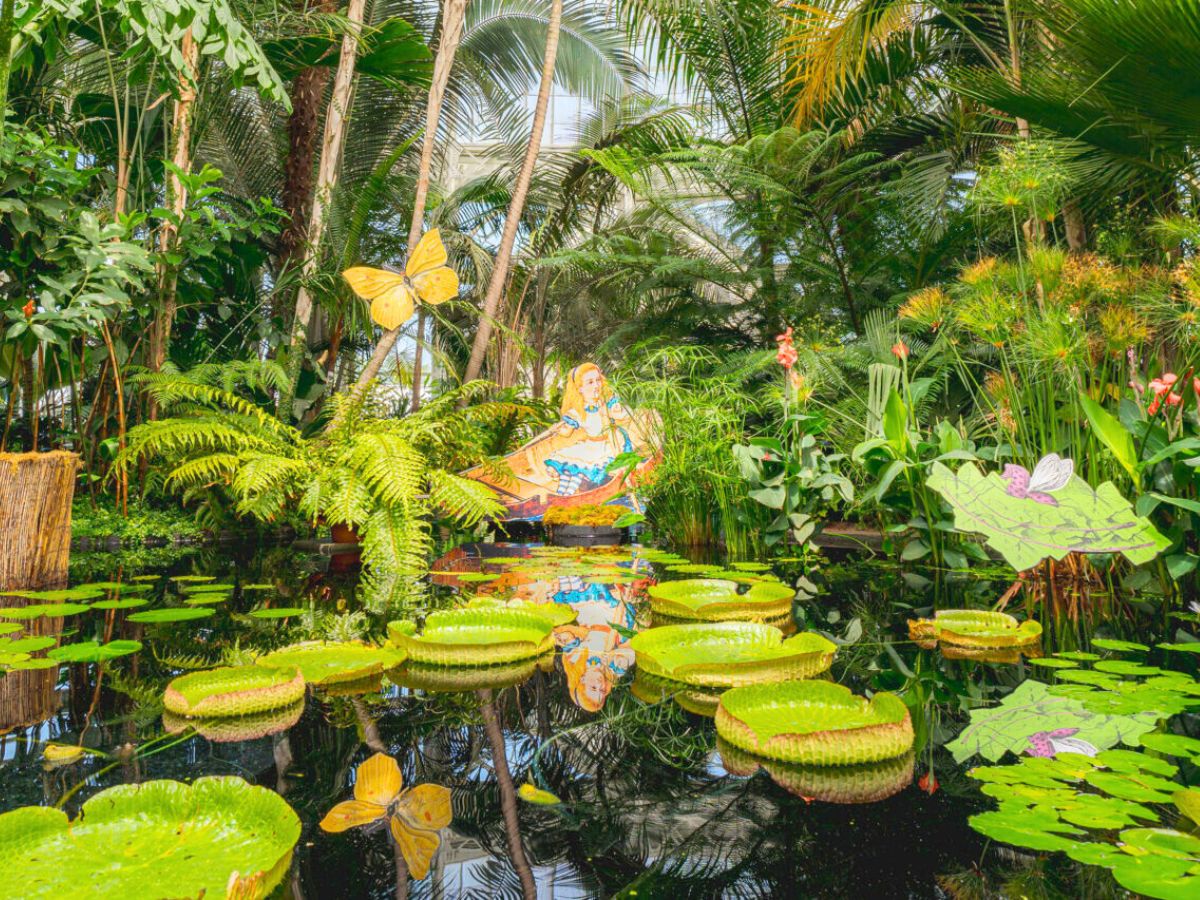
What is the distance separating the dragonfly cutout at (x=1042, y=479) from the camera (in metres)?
1.85

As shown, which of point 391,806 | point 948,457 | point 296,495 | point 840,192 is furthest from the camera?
point 840,192

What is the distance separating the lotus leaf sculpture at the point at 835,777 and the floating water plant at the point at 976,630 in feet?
2.26

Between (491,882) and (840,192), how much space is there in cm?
555

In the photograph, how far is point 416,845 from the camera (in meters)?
0.80

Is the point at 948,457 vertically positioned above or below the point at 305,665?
above

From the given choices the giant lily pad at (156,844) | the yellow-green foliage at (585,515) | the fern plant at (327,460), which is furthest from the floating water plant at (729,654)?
the yellow-green foliage at (585,515)

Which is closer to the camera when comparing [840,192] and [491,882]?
[491,882]

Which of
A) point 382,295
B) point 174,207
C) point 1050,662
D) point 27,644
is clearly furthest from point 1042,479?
point 174,207

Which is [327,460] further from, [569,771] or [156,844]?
[156,844]

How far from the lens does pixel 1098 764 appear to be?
95 centimetres

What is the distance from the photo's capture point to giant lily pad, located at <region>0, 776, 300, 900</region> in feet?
2.07

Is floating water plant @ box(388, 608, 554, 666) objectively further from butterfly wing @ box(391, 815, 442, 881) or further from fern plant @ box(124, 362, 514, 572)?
fern plant @ box(124, 362, 514, 572)

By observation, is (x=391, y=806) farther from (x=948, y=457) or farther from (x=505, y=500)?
(x=505, y=500)

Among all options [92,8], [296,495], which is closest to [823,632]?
[296,495]
